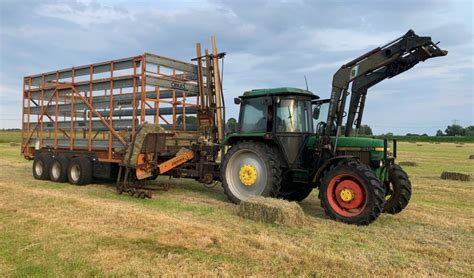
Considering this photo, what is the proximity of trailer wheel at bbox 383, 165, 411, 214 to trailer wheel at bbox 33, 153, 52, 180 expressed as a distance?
Answer: 9324 millimetres

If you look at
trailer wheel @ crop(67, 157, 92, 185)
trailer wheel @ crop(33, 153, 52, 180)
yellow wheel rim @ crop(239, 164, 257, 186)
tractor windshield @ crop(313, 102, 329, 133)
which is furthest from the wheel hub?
trailer wheel @ crop(33, 153, 52, 180)

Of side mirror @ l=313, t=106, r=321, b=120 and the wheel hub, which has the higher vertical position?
side mirror @ l=313, t=106, r=321, b=120

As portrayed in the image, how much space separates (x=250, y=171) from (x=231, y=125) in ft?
4.97

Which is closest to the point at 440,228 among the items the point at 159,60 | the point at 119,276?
the point at 119,276

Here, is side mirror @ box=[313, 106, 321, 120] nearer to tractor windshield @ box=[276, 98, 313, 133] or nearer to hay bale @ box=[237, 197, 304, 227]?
tractor windshield @ box=[276, 98, 313, 133]

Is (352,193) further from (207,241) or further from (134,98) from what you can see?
(134,98)

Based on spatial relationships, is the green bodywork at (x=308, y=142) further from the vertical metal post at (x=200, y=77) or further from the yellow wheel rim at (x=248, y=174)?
the vertical metal post at (x=200, y=77)

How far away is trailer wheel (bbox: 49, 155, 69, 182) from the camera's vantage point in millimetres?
11375

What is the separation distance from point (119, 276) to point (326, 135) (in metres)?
4.68

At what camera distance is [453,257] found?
513 cm

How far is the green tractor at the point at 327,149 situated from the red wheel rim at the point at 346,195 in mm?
16

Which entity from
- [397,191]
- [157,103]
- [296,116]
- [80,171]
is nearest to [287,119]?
[296,116]

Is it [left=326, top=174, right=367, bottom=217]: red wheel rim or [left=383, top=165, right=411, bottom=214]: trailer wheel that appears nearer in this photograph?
[left=326, top=174, right=367, bottom=217]: red wheel rim

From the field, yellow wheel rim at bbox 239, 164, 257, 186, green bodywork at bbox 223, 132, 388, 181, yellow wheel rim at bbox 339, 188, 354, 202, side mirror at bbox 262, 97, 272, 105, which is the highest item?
side mirror at bbox 262, 97, 272, 105
